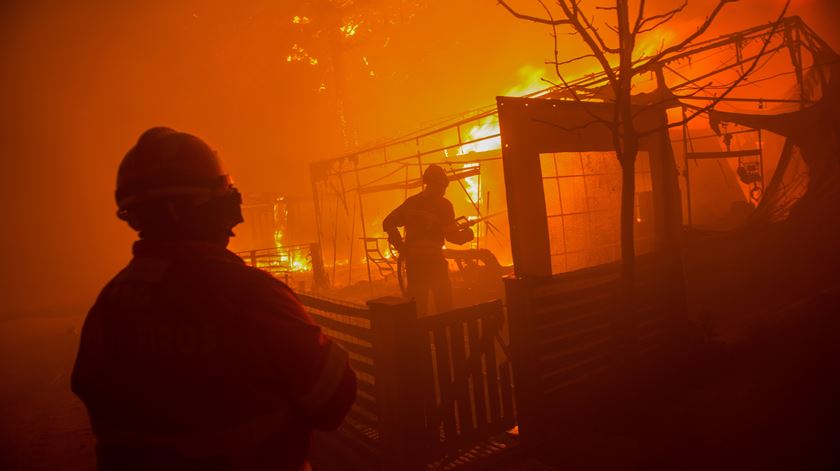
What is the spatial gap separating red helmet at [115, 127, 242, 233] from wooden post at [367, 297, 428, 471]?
2.15 meters

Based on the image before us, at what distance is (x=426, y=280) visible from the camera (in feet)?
20.4

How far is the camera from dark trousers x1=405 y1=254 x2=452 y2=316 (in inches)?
243

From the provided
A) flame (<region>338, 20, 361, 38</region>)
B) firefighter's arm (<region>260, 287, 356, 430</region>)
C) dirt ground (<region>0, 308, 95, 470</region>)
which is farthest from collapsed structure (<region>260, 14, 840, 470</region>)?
flame (<region>338, 20, 361, 38</region>)

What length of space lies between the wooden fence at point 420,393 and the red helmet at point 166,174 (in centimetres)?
215

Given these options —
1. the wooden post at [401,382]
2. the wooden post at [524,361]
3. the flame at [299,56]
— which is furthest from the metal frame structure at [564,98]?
the flame at [299,56]

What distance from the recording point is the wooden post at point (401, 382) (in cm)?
355

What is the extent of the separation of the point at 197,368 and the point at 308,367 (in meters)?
0.33

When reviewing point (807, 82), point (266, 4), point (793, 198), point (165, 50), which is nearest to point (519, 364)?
point (793, 198)

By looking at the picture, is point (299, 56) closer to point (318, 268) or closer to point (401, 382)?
point (318, 268)

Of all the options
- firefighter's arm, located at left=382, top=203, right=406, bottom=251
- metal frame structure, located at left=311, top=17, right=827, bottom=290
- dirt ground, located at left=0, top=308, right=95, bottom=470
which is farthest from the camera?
metal frame structure, located at left=311, top=17, right=827, bottom=290

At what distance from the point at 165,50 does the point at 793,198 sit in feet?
138

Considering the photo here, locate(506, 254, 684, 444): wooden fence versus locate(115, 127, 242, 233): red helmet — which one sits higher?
locate(115, 127, 242, 233): red helmet

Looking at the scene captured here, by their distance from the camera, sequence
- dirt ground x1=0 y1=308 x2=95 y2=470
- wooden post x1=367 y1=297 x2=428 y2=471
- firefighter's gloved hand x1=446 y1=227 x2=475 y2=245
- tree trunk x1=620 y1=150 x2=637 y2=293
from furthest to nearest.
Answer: firefighter's gloved hand x1=446 y1=227 x2=475 y2=245
dirt ground x1=0 y1=308 x2=95 y2=470
tree trunk x1=620 y1=150 x2=637 y2=293
wooden post x1=367 y1=297 x2=428 y2=471

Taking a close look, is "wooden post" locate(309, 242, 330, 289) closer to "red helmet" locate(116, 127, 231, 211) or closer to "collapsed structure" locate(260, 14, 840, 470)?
"collapsed structure" locate(260, 14, 840, 470)
